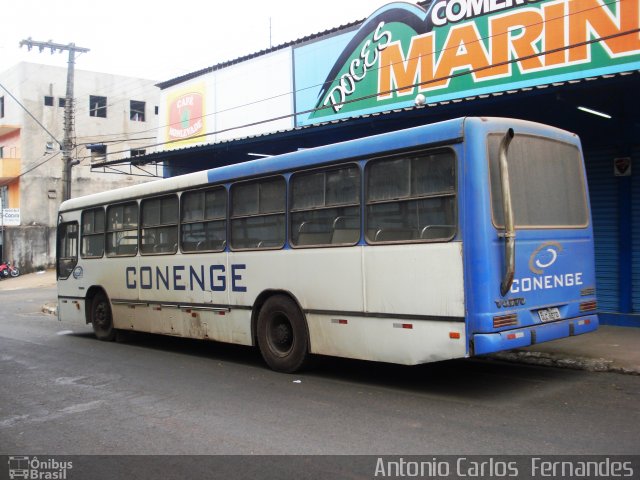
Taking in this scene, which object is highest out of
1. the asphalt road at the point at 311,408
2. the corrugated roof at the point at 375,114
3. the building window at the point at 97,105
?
the building window at the point at 97,105

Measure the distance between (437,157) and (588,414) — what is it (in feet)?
9.30

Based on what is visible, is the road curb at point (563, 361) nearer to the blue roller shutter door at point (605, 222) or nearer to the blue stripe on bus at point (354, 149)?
the blue roller shutter door at point (605, 222)

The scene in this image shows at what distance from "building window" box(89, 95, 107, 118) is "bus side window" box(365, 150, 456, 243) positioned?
121ft

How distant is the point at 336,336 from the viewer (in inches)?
280

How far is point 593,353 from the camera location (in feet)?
26.8

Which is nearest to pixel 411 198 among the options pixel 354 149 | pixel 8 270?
pixel 354 149

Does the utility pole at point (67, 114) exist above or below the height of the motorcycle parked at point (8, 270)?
above

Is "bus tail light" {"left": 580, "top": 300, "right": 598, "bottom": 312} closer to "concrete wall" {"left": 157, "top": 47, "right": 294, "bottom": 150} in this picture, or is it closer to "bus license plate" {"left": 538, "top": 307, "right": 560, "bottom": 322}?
"bus license plate" {"left": 538, "top": 307, "right": 560, "bottom": 322}

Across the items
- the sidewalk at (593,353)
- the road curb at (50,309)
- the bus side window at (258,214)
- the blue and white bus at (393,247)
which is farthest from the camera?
the road curb at (50,309)

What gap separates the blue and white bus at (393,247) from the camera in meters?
5.91

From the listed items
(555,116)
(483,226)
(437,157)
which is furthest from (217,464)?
(555,116)

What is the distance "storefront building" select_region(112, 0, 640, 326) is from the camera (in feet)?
33.5

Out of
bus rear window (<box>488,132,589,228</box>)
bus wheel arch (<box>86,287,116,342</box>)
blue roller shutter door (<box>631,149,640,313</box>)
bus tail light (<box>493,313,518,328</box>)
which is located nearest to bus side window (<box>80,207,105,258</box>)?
bus wheel arch (<box>86,287,116,342</box>)

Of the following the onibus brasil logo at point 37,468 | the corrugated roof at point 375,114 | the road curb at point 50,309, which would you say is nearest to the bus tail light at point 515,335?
the onibus brasil logo at point 37,468
